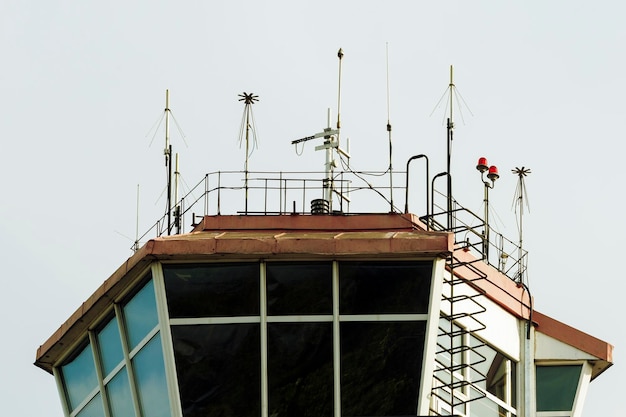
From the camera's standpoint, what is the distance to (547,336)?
3678 centimetres

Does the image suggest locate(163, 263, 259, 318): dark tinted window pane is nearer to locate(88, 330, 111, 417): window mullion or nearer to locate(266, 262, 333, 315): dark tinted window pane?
locate(266, 262, 333, 315): dark tinted window pane

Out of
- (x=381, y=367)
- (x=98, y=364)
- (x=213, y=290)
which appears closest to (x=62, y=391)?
(x=98, y=364)

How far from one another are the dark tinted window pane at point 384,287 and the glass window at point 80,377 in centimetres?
604

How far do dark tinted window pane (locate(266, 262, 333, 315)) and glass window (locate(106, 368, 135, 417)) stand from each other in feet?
12.0

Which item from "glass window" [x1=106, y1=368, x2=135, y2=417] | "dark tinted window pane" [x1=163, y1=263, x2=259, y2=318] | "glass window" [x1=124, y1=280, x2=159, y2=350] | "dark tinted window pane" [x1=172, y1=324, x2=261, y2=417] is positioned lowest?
"glass window" [x1=106, y1=368, x2=135, y2=417]

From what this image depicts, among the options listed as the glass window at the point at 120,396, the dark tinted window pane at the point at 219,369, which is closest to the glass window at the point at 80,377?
the glass window at the point at 120,396

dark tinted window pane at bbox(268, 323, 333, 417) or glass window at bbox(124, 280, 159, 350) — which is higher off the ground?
glass window at bbox(124, 280, 159, 350)

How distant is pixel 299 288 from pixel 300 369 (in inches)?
57.4

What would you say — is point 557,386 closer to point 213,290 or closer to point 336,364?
point 336,364

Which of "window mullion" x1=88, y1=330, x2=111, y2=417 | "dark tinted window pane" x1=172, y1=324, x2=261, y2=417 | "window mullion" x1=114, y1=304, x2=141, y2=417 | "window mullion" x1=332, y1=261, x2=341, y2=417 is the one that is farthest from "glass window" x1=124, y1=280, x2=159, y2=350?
"window mullion" x1=332, y1=261, x2=341, y2=417

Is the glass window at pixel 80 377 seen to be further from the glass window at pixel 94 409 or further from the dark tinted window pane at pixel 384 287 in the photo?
the dark tinted window pane at pixel 384 287

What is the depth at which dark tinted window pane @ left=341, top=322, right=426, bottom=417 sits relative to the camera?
31.3m

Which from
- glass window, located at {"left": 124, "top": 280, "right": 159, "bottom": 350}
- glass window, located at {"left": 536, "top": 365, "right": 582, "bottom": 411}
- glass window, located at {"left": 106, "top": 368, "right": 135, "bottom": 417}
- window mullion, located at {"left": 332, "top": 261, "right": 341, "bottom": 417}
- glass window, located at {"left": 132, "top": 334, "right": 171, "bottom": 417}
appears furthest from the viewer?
glass window, located at {"left": 536, "top": 365, "right": 582, "bottom": 411}

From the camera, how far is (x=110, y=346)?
34.0m
